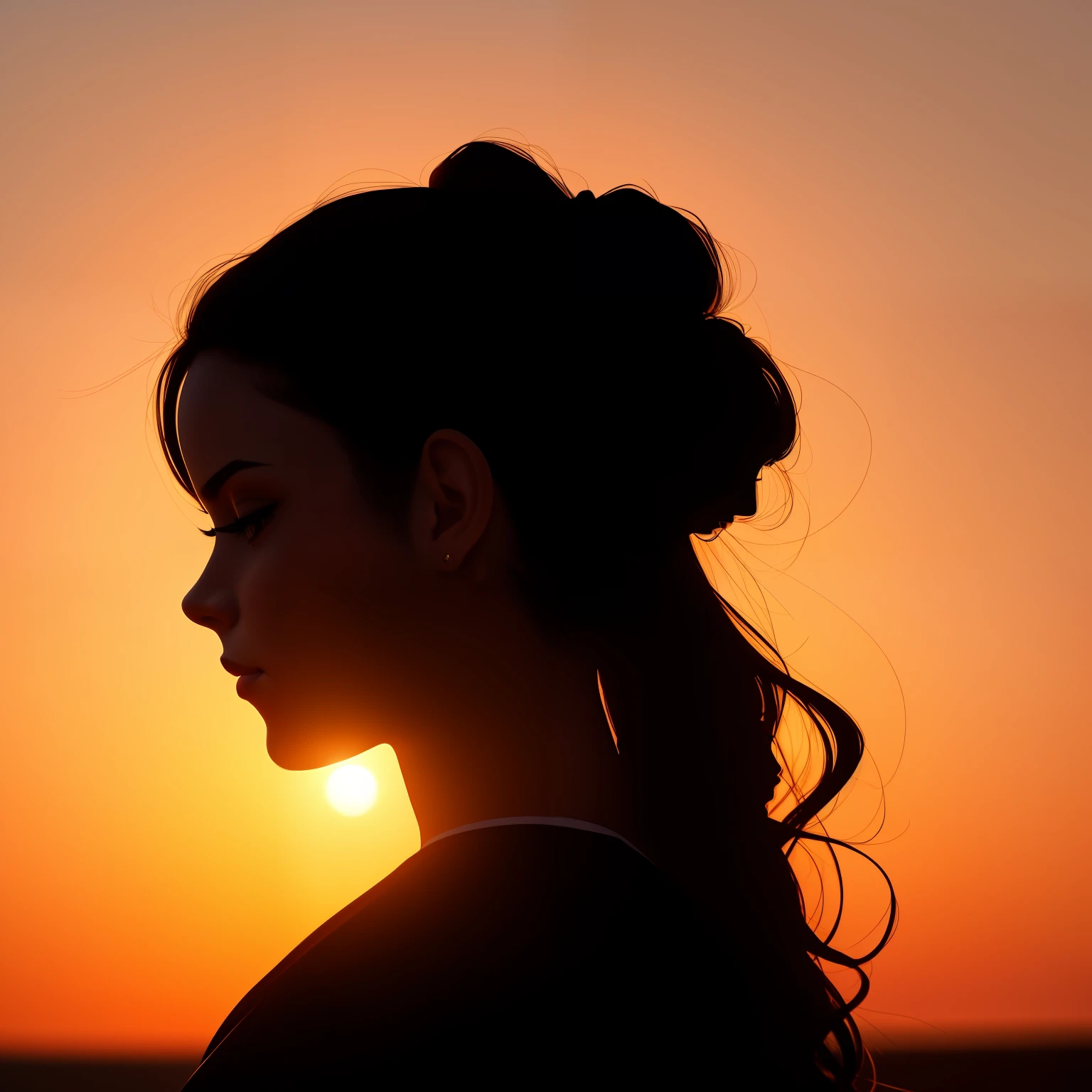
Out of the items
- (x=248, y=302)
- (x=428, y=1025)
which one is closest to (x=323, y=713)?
(x=428, y=1025)

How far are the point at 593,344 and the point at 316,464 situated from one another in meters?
0.32

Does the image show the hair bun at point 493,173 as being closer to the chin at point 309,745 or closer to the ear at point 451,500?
the ear at point 451,500

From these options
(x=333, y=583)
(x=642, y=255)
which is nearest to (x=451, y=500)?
(x=333, y=583)

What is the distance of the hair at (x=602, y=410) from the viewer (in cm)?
101

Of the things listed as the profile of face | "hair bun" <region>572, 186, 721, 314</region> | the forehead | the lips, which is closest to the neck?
the profile of face

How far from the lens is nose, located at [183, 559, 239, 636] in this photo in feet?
3.43

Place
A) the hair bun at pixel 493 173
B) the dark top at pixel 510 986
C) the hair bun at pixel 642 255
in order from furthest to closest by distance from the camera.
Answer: the hair bun at pixel 493 173 → the hair bun at pixel 642 255 → the dark top at pixel 510 986

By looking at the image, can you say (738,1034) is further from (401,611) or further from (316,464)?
(316,464)

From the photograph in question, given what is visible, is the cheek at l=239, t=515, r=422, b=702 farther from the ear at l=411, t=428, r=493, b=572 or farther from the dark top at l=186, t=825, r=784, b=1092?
the dark top at l=186, t=825, r=784, b=1092

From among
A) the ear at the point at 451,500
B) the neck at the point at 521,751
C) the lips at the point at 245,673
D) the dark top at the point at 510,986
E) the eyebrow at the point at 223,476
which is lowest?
the dark top at the point at 510,986

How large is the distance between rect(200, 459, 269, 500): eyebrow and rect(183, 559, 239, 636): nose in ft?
0.29

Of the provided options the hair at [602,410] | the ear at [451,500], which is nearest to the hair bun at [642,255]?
the hair at [602,410]

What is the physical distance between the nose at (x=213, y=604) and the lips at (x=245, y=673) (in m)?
0.04

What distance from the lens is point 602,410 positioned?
103cm
